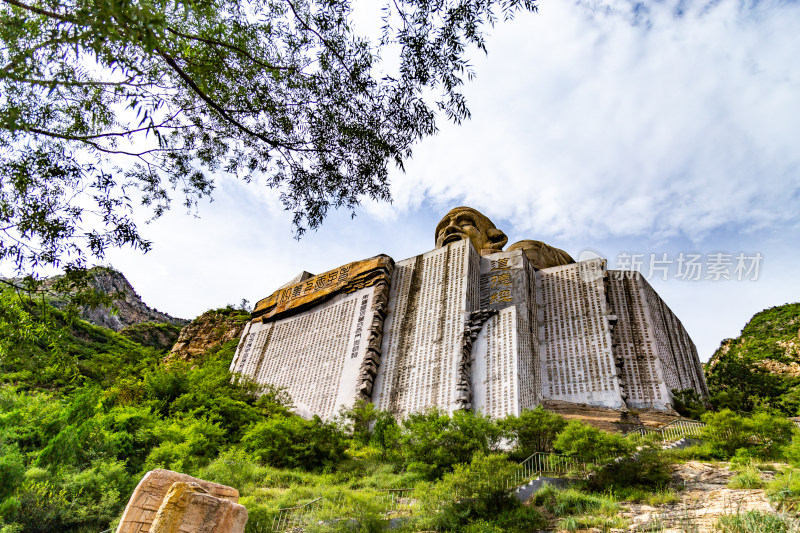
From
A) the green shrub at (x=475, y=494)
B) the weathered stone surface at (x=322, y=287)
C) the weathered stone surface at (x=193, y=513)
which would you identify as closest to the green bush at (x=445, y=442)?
the green shrub at (x=475, y=494)

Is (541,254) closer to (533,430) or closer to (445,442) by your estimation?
(533,430)

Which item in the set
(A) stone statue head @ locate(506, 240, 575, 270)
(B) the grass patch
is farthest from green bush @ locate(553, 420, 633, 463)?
(A) stone statue head @ locate(506, 240, 575, 270)

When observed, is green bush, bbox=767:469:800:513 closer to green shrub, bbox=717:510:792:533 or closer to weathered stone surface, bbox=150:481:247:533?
green shrub, bbox=717:510:792:533

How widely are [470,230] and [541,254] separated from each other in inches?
98.1

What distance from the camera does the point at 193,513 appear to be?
4258 mm

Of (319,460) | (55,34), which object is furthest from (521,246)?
(55,34)

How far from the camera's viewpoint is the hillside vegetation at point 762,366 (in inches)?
530

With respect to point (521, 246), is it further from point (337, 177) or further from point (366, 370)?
point (337, 177)

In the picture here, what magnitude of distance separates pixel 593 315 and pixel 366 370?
19.7 ft

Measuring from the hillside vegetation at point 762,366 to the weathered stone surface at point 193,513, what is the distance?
1224 centimetres

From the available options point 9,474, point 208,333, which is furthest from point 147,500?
point 208,333

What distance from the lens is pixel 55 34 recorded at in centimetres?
374

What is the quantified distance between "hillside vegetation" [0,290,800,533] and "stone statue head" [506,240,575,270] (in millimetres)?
7485

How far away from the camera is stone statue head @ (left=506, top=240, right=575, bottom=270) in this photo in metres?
16.6
